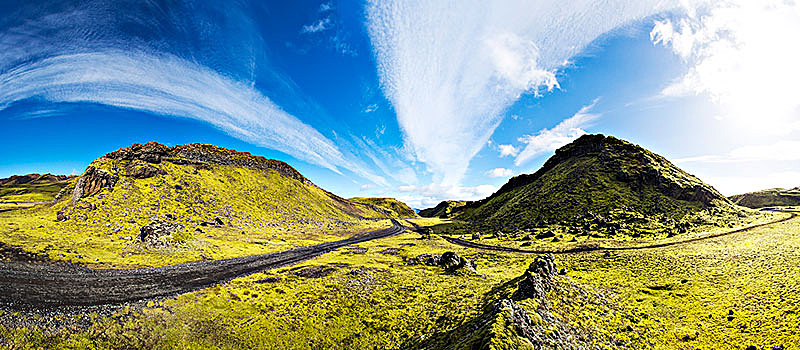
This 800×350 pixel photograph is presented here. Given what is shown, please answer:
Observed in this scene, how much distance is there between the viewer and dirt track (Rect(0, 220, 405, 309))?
34.3m

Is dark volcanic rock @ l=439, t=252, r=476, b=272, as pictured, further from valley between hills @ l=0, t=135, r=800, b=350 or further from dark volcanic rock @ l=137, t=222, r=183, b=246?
dark volcanic rock @ l=137, t=222, r=183, b=246

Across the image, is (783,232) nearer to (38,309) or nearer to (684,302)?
(684,302)

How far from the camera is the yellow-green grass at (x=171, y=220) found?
60375mm

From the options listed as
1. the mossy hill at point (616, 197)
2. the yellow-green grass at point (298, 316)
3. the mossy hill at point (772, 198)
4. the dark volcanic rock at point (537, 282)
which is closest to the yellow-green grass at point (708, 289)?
the dark volcanic rock at point (537, 282)

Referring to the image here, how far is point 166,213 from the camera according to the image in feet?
320

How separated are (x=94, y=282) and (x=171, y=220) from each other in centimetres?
6113

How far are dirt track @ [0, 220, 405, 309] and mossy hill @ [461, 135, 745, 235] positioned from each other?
110 metres

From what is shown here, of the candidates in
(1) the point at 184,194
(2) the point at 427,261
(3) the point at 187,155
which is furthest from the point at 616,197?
(3) the point at 187,155

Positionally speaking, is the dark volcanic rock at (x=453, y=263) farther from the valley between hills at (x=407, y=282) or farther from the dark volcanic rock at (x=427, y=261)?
the dark volcanic rock at (x=427, y=261)

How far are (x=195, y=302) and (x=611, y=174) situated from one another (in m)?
157

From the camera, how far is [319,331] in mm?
29656

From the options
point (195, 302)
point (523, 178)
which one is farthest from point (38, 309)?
point (523, 178)

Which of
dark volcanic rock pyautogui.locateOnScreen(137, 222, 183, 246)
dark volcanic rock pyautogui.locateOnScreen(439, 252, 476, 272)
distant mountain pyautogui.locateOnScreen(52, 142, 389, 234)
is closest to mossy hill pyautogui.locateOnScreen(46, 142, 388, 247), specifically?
distant mountain pyautogui.locateOnScreen(52, 142, 389, 234)

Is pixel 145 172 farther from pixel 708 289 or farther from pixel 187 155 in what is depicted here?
pixel 708 289
